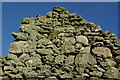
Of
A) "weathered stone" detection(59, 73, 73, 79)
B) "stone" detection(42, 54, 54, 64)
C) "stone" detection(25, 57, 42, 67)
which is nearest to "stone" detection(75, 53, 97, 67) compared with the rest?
"weathered stone" detection(59, 73, 73, 79)

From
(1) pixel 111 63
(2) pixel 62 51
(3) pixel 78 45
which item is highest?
(3) pixel 78 45

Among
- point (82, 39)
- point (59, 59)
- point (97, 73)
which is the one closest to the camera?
point (97, 73)

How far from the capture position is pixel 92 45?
267 inches

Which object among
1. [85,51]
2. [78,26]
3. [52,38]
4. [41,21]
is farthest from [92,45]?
[41,21]

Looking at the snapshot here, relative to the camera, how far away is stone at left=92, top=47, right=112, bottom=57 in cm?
661

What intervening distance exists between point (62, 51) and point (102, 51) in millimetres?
1219

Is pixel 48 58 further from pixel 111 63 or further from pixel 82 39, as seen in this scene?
pixel 111 63

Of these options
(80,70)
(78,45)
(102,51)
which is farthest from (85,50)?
(80,70)

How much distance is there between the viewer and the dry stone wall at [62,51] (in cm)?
644

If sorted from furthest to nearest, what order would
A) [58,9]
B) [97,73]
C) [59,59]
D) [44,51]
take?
[58,9]
[44,51]
[59,59]
[97,73]

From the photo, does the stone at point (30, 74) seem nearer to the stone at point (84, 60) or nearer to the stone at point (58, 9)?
the stone at point (84, 60)

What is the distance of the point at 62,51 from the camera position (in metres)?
6.63

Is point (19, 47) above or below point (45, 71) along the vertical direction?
above

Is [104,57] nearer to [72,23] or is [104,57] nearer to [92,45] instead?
[92,45]
